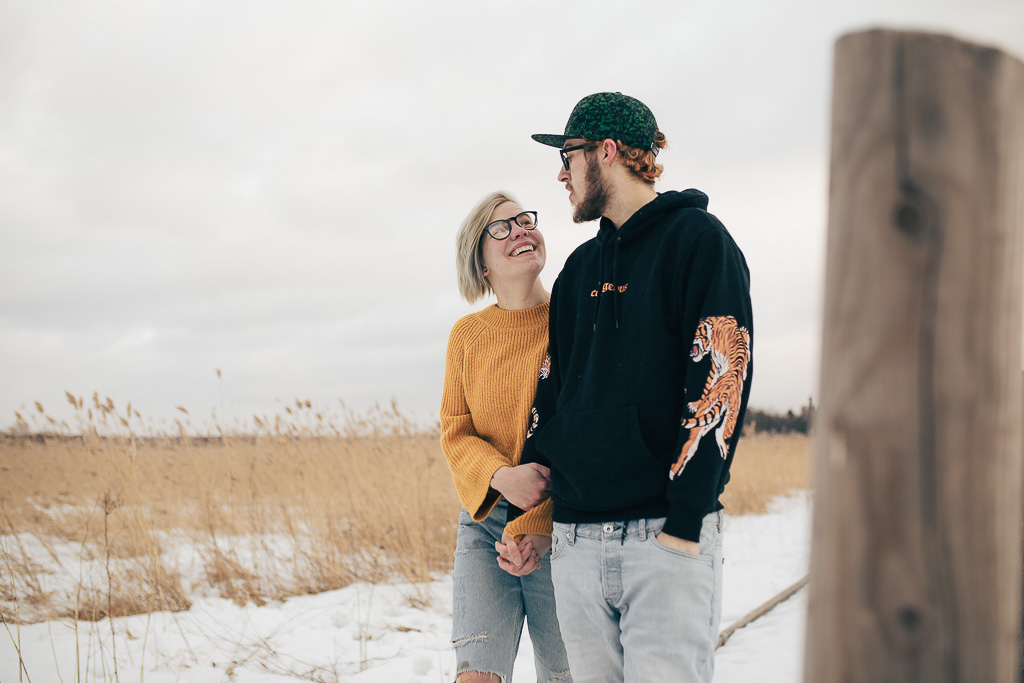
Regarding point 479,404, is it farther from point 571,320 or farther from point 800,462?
point 800,462

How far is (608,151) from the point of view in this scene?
203 cm

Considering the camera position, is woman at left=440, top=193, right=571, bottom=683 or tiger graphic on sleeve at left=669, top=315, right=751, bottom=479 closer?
tiger graphic on sleeve at left=669, top=315, right=751, bottom=479

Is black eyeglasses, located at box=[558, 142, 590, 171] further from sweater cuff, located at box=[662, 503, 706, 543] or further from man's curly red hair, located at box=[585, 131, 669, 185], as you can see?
sweater cuff, located at box=[662, 503, 706, 543]

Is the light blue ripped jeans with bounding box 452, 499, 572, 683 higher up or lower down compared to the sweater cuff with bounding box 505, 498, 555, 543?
lower down

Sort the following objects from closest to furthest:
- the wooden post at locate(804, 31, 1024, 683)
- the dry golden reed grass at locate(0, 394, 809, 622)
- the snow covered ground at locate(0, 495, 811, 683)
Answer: the wooden post at locate(804, 31, 1024, 683)
the snow covered ground at locate(0, 495, 811, 683)
the dry golden reed grass at locate(0, 394, 809, 622)

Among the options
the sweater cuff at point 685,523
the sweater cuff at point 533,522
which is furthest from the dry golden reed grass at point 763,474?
the sweater cuff at point 685,523

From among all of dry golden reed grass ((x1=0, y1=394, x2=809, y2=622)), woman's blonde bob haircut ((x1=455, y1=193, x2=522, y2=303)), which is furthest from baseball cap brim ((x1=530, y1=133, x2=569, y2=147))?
dry golden reed grass ((x1=0, y1=394, x2=809, y2=622))

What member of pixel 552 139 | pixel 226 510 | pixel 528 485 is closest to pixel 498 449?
pixel 528 485

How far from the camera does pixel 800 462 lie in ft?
44.5

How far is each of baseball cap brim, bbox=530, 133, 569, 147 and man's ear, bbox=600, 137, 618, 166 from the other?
0.47 feet

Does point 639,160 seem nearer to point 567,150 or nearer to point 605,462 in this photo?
point 567,150

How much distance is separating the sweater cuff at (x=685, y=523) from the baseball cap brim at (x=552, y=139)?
120 cm

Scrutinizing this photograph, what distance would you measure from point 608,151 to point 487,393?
969mm

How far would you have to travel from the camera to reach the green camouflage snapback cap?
6.61ft
